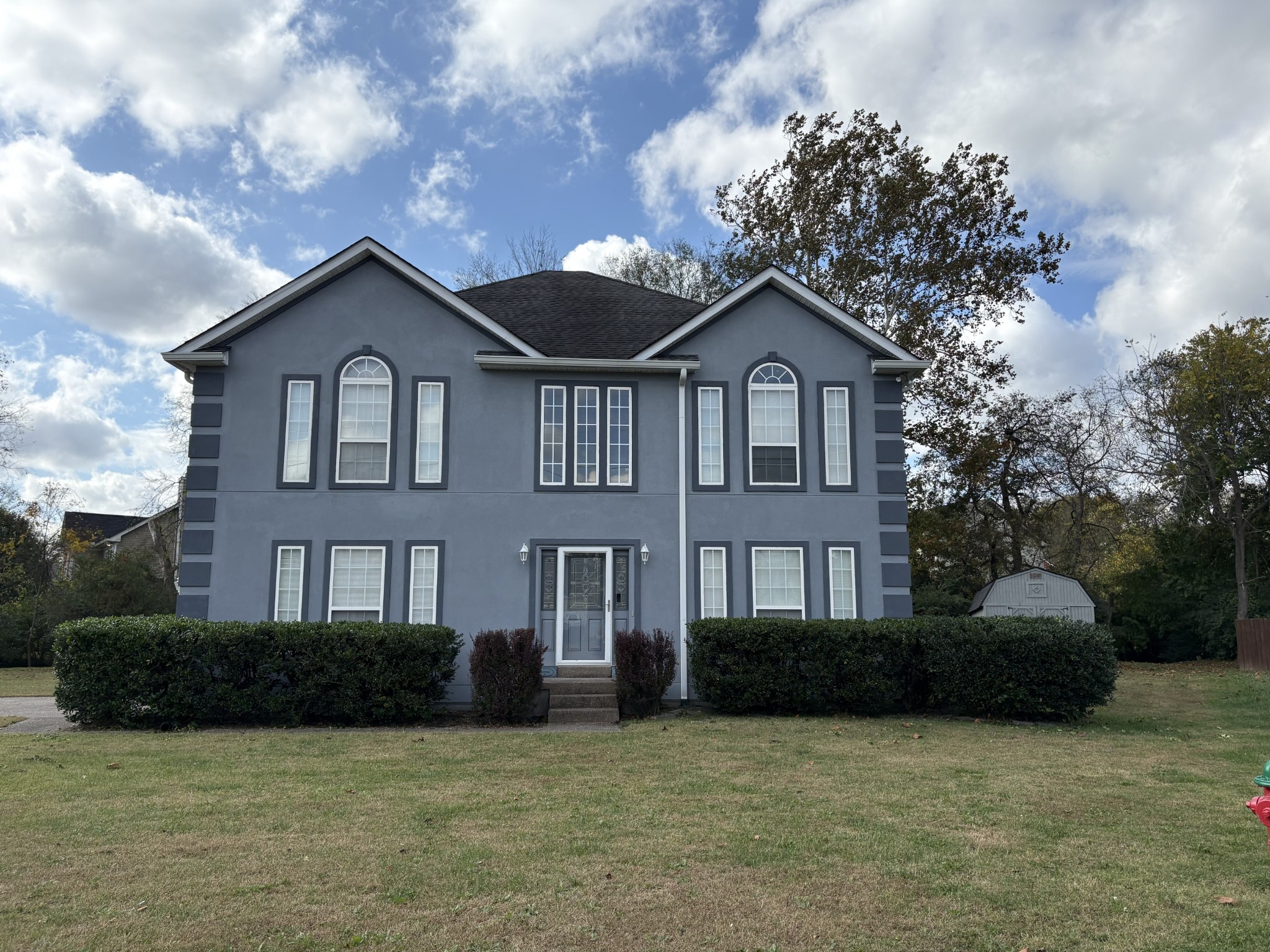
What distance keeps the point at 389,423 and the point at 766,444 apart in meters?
6.51

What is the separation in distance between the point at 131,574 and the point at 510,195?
18014 millimetres

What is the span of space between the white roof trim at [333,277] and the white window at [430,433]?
4.48 feet

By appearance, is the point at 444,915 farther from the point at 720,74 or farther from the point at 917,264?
the point at 917,264

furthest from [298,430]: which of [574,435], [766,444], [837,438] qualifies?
[837,438]

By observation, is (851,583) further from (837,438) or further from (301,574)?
(301,574)

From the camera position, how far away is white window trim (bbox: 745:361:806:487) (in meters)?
16.5

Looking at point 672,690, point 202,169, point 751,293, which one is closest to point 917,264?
point 751,293

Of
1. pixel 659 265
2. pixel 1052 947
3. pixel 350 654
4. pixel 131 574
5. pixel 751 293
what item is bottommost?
pixel 1052 947

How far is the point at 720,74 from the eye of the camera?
18609 millimetres

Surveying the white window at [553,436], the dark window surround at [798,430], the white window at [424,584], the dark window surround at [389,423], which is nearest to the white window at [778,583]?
the dark window surround at [798,430]

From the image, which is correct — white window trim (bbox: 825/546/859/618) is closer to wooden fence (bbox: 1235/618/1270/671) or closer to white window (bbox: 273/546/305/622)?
white window (bbox: 273/546/305/622)

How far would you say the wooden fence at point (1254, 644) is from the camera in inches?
993

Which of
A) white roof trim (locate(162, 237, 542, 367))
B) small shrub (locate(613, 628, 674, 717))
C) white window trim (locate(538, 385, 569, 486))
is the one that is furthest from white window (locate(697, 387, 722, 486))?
small shrub (locate(613, 628, 674, 717))

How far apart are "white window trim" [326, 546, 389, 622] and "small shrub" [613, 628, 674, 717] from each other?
4.07 meters
